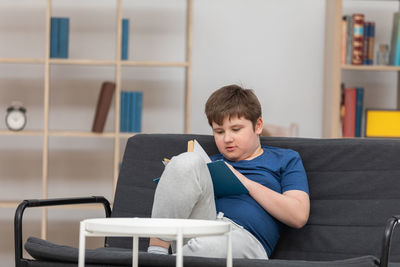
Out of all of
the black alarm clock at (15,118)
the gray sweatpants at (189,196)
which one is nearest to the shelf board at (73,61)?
the black alarm clock at (15,118)

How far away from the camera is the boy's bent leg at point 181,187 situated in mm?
1934

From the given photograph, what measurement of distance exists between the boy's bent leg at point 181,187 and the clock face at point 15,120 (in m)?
1.98

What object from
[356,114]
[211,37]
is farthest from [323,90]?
[211,37]

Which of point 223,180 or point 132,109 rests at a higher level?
point 132,109

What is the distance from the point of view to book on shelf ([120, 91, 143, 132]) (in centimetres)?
375

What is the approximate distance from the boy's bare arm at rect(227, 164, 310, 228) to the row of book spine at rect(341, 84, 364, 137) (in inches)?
64.4

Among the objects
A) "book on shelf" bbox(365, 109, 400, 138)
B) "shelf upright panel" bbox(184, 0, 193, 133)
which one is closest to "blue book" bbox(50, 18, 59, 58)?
"shelf upright panel" bbox(184, 0, 193, 133)

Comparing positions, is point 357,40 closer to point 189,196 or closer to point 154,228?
point 189,196

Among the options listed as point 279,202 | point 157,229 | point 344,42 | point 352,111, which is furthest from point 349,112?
point 157,229

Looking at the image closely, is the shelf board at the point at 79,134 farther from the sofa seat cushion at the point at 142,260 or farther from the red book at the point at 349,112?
the sofa seat cushion at the point at 142,260

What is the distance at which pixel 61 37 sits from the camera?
3.71m

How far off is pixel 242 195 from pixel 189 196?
15.9 inches

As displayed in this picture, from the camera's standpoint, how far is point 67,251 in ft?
6.47

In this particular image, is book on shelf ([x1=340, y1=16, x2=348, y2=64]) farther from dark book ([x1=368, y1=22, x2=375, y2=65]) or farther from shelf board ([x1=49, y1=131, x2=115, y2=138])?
shelf board ([x1=49, y1=131, x2=115, y2=138])
